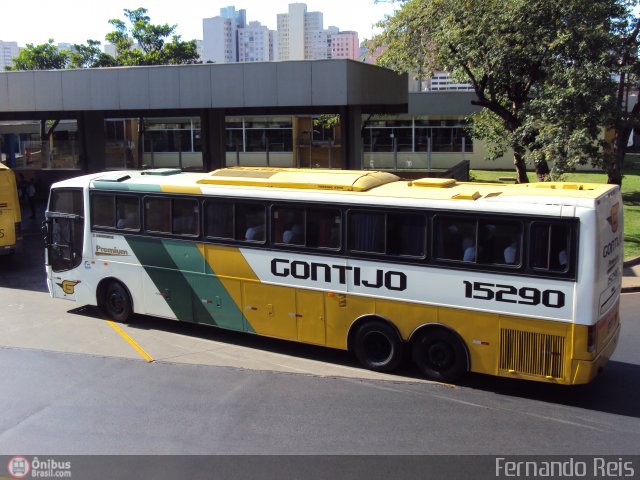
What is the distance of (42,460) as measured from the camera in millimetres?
6820

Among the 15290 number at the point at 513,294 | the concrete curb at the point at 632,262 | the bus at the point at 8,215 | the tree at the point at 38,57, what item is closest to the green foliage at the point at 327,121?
the bus at the point at 8,215

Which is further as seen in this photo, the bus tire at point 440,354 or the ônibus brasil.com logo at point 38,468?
the bus tire at point 440,354

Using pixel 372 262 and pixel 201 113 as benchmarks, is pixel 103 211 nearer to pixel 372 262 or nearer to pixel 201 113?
pixel 372 262

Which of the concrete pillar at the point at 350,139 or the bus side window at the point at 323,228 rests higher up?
the concrete pillar at the point at 350,139

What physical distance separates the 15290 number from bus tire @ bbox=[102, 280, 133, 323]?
6886mm

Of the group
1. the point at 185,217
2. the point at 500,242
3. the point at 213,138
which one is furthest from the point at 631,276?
the point at 213,138

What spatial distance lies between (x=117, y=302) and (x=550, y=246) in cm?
839

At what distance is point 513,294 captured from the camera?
27.7 feet

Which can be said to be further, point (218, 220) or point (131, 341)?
point (131, 341)

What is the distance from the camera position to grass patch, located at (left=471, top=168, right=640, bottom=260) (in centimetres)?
1914

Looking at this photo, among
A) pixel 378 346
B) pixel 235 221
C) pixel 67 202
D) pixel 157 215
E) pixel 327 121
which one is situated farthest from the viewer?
pixel 327 121

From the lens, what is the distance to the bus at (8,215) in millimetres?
17670

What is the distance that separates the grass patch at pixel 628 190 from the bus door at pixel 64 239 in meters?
13.8

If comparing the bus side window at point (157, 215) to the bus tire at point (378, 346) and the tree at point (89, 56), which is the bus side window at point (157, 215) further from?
the tree at point (89, 56)
